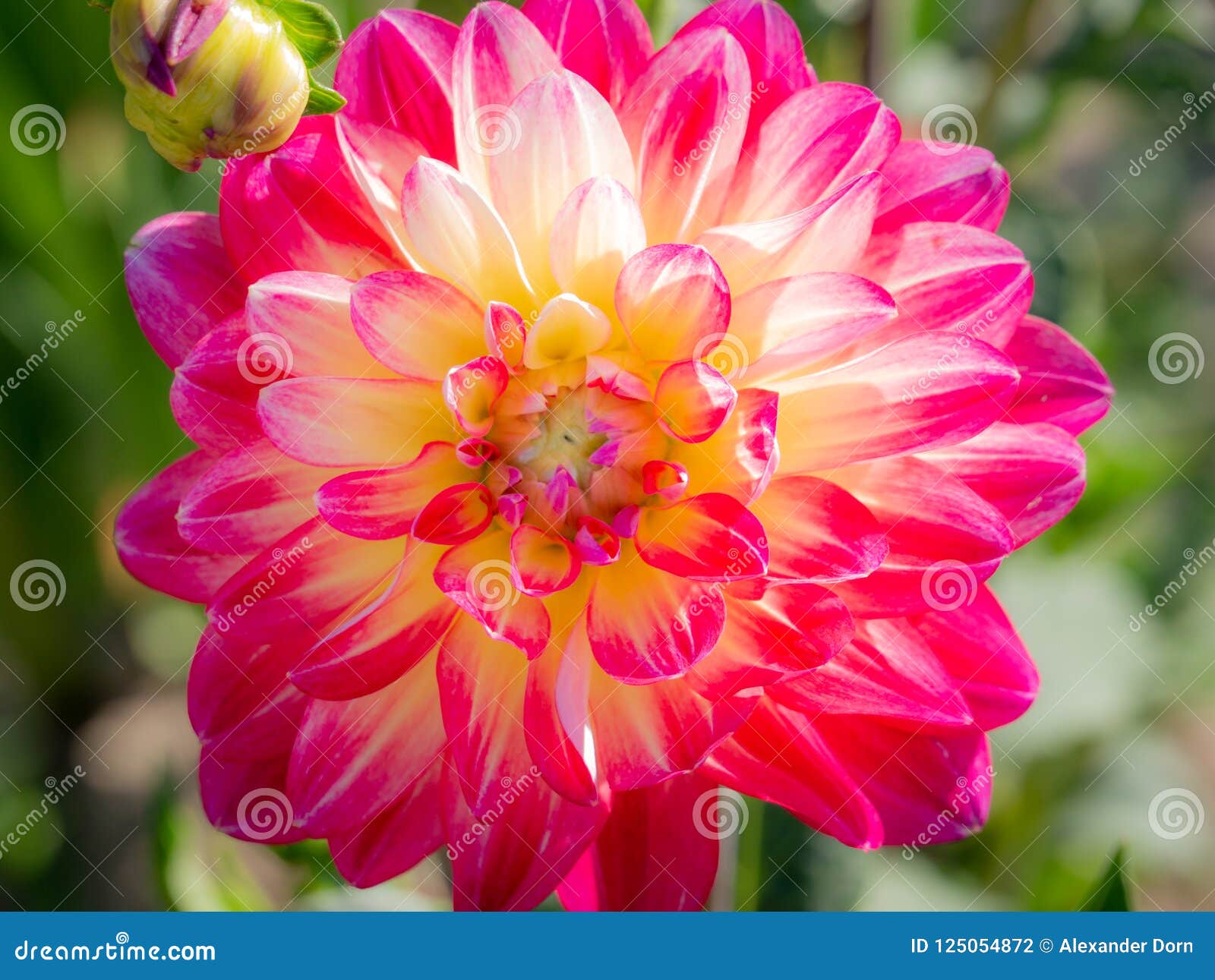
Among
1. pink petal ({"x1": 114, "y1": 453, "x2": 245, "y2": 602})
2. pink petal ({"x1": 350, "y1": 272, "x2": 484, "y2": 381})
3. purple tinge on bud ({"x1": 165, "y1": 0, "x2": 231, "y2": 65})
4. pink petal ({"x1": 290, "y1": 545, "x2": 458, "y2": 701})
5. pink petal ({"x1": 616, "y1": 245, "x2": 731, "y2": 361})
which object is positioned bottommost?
pink petal ({"x1": 114, "y1": 453, "x2": 245, "y2": 602})

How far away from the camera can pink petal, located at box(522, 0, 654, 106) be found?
117cm

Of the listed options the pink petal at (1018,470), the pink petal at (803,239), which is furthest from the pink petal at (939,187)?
the pink petal at (1018,470)

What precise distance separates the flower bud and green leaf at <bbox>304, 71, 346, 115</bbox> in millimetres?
45

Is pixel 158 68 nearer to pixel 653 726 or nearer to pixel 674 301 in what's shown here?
pixel 674 301

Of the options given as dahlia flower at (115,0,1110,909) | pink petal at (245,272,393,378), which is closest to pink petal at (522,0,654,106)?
dahlia flower at (115,0,1110,909)

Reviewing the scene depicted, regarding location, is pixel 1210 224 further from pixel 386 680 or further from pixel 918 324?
pixel 386 680

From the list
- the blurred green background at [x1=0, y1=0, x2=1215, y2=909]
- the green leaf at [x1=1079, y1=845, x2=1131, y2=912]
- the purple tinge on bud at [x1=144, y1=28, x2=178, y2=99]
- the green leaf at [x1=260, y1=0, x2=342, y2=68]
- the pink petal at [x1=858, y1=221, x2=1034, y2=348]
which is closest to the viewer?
the purple tinge on bud at [x1=144, y1=28, x2=178, y2=99]

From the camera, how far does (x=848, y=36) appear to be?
1946mm

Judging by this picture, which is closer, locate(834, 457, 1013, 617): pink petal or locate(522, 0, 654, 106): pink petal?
locate(834, 457, 1013, 617): pink petal

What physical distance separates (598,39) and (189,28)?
0.43 meters

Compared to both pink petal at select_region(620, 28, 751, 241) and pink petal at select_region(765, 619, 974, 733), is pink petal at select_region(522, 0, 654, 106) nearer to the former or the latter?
pink petal at select_region(620, 28, 751, 241)

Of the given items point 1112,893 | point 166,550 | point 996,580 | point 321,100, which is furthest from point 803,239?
point 996,580

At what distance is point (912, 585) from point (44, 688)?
1.83 meters
